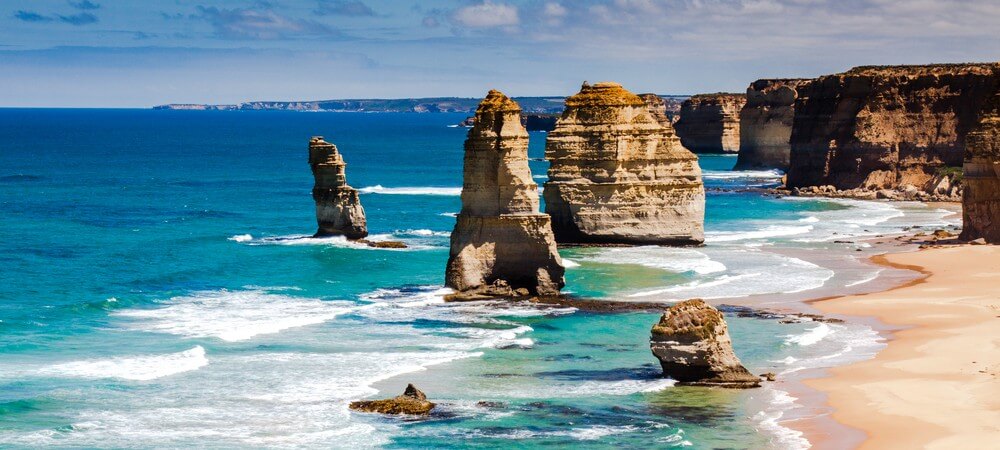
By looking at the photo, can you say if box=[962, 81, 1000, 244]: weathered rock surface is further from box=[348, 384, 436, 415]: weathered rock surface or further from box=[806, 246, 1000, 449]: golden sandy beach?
box=[348, 384, 436, 415]: weathered rock surface

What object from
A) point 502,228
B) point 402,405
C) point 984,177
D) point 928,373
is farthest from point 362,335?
point 984,177

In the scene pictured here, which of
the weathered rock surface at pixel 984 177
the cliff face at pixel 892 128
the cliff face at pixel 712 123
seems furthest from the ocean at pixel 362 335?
the cliff face at pixel 712 123

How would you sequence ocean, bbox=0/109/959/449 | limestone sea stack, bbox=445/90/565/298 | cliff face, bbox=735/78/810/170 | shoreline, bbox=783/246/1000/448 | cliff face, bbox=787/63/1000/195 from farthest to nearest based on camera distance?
cliff face, bbox=735/78/810/170 < cliff face, bbox=787/63/1000/195 < limestone sea stack, bbox=445/90/565/298 < ocean, bbox=0/109/959/449 < shoreline, bbox=783/246/1000/448

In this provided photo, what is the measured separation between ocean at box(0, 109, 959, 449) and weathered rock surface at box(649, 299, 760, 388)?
474 millimetres

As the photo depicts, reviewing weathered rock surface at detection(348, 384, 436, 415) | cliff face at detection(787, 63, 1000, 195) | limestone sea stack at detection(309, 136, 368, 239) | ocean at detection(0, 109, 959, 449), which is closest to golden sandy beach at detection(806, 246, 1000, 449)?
ocean at detection(0, 109, 959, 449)

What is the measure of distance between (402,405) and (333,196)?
29.8m

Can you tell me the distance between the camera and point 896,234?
2344 inches

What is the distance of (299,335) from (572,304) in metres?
8.56

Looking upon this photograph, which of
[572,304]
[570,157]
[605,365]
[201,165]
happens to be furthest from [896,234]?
[201,165]

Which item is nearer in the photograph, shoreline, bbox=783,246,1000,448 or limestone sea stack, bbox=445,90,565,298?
shoreline, bbox=783,246,1000,448

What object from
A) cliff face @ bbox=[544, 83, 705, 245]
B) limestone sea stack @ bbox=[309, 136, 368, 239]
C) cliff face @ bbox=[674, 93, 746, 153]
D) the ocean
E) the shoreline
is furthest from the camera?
cliff face @ bbox=[674, 93, 746, 153]

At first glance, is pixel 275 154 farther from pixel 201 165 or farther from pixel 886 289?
pixel 886 289

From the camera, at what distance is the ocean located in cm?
2452

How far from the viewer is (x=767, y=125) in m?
118
